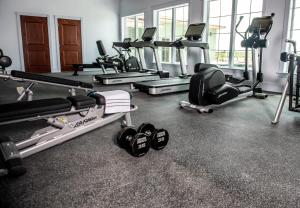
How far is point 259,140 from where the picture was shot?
101 inches

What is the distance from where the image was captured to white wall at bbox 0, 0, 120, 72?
27.9 ft

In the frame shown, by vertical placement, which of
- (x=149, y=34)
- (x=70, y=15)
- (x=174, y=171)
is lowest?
(x=174, y=171)

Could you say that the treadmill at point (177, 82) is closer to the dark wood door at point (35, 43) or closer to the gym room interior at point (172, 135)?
the gym room interior at point (172, 135)

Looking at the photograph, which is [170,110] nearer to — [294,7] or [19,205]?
[19,205]

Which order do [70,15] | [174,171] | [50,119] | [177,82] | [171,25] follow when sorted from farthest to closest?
[70,15]
[171,25]
[177,82]
[50,119]
[174,171]

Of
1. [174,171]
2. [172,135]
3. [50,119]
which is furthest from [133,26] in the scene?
[174,171]

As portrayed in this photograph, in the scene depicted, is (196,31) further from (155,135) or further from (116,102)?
(155,135)

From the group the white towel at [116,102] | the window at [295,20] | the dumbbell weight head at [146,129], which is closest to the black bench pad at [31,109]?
the white towel at [116,102]

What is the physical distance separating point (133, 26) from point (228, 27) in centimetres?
509

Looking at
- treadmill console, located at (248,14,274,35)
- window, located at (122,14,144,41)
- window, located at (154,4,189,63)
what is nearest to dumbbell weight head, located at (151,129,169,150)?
treadmill console, located at (248,14,274,35)

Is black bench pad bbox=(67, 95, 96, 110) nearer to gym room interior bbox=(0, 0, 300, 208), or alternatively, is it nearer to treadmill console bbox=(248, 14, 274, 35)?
gym room interior bbox=(0, 0, 300, 208)

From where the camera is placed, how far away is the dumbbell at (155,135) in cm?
221

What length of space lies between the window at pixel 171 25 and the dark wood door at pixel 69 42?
3522mm

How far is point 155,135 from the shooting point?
2.21 m
